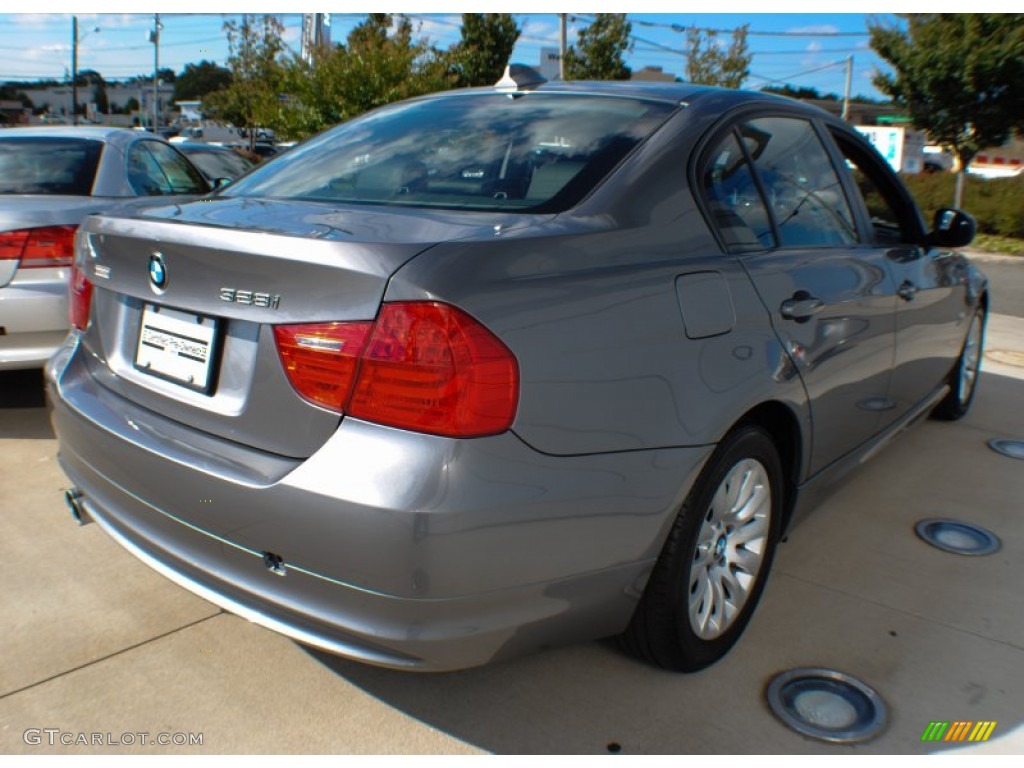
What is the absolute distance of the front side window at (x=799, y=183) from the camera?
2.80 m

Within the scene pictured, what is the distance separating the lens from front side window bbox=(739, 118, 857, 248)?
2.80 meters

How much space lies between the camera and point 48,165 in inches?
199

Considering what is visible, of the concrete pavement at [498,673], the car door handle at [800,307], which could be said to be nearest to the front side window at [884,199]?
the car door handle at [800,307]

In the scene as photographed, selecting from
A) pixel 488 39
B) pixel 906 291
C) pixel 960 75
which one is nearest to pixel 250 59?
pixel 488 39

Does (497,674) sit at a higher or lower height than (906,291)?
lower

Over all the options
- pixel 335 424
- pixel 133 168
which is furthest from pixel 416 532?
pixel 133 168

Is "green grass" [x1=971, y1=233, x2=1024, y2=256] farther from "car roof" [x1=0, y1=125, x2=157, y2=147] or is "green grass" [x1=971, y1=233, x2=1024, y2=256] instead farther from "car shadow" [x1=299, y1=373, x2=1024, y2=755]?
"car shadow" [x1=299, y1=373, x2=1024, y2=755]

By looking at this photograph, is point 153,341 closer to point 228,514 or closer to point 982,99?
point 228,514

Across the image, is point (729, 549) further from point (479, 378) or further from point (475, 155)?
point (475, 155)

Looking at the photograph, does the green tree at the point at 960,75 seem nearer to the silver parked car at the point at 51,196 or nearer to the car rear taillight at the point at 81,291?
the silver parked car at the point at 51,196

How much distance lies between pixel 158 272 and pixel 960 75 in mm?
17281

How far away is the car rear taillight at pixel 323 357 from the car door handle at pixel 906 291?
7.82 ft

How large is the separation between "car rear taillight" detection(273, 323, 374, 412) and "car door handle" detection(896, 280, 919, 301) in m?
2.38

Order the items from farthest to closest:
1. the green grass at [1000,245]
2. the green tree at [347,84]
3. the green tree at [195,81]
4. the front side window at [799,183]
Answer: the green tree at [195,81]
the green grass at [1000,245]
the green tree at [347,84]
the front side window at [799,183]
